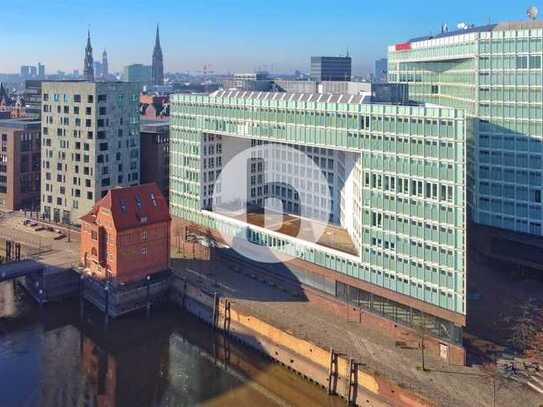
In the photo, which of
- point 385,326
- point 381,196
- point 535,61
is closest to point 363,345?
point 385,326

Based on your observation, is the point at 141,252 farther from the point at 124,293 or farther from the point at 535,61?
the point at 535,61

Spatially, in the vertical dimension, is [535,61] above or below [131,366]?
above

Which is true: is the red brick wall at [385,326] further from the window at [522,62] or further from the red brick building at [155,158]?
the red brick building at [155,158]

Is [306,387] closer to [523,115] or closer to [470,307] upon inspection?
[470,307]

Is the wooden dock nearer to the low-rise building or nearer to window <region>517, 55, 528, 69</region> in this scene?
the low-rise building

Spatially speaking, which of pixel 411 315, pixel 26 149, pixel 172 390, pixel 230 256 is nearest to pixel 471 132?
pixel 411 315

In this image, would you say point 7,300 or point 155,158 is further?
point 155,158
